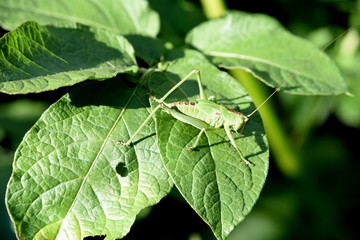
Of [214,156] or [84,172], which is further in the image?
[214,156]

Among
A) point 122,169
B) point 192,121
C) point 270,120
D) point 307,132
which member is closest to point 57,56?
point 122,169

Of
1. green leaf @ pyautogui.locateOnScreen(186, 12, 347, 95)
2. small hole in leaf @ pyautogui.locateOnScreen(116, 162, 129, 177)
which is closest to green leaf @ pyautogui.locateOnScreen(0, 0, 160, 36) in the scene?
green leaf @ pyautogui.locateOnScreen(186, 12, 347, 95)

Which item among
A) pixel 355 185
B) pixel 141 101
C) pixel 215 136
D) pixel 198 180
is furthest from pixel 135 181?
pixel 355 185

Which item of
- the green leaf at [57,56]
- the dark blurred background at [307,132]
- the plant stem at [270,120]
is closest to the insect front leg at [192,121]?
the green leaf at [57,56]

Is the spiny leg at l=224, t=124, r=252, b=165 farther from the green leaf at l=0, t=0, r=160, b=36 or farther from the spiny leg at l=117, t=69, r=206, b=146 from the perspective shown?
the green leaf at l=0, t=0, r=160, b=36

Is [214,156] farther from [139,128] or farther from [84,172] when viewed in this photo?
[84,172]

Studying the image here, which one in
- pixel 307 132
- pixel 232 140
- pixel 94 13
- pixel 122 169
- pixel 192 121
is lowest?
pixel 307 132

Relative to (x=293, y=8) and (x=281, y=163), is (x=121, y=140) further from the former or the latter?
(x=293, y=8)
